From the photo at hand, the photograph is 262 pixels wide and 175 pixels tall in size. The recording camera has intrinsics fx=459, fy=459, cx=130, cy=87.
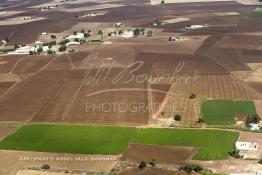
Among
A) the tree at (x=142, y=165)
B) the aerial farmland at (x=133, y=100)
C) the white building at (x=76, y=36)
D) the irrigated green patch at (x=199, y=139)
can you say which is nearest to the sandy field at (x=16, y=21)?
the aerial farmland at (x=133, y=100)

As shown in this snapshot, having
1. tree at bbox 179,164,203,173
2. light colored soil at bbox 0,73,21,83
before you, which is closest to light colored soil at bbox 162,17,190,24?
light colored soil at bbox 0,73,21,83

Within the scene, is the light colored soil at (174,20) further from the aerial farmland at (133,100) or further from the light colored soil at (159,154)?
the light colored soil at (159,154)

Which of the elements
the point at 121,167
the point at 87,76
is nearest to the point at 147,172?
the point at 121,167

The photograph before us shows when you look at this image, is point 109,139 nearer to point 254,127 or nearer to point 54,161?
point 54,161

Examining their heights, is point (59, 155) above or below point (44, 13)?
below

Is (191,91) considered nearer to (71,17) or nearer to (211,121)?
(211,121)

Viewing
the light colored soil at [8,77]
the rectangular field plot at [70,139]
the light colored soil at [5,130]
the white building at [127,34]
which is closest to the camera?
the rectangular field plot at [70,139]
